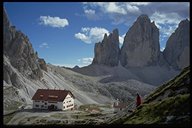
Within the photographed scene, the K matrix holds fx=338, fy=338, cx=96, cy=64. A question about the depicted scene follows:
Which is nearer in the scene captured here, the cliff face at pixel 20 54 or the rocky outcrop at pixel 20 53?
the cliff face at pixel 20 54

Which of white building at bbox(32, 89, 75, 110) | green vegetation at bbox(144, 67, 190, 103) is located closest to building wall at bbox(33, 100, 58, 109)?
white building at bbox(32, 89, 75, 110)

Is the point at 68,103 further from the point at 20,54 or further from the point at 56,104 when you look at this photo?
the point at 20,54

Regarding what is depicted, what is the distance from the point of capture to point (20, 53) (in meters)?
135

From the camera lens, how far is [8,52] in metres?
133

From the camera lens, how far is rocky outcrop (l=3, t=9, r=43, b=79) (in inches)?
5133

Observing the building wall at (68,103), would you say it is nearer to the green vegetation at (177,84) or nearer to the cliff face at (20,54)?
the green vegetation at (177,84)

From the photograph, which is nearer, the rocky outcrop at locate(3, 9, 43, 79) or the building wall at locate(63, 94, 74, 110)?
the building wall at locate(63, 94, 74, 110)

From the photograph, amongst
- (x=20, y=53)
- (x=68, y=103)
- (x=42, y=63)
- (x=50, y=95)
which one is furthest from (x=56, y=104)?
(x=42, y=63)

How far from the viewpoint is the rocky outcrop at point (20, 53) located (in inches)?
5133

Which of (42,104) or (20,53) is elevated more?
(20,53)

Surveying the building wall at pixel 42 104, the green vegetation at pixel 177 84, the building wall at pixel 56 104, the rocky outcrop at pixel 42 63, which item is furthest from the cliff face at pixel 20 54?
the green vegetation at pixel 177 84

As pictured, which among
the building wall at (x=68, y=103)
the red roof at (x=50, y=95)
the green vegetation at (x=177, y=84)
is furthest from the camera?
the building wall at (x=68, y=103)

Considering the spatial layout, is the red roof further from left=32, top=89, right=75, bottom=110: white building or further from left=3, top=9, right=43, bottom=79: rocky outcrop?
left=3, top=9, right=43, bottom=79: rocky outcrop

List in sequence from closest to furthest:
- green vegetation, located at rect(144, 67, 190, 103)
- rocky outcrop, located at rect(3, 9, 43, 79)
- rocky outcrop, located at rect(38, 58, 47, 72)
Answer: green vegetation, located at rect(144, 67, 190, 103) → rocky outcrop, located at rect(3, 9, 43, 79) → rocky outcrop, located at rect(38, 58, 47, 72)
